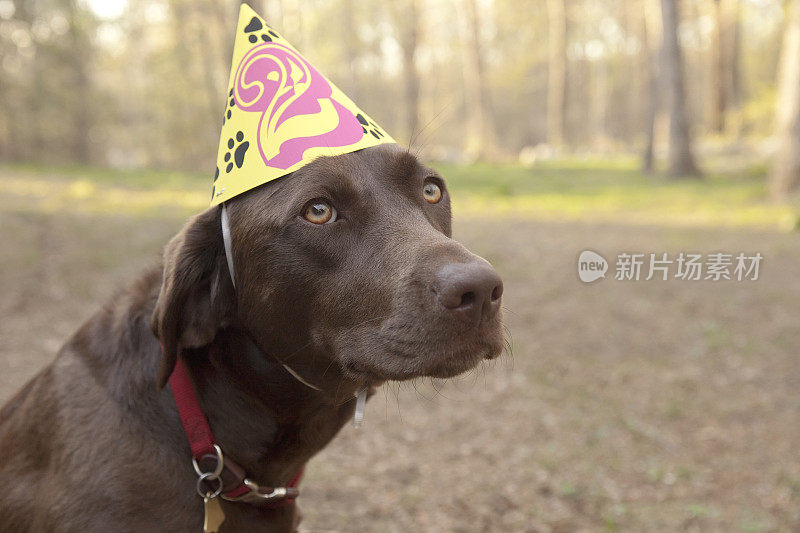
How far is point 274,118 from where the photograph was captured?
2398 millimetres

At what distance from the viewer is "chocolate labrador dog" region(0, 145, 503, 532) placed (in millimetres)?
2133

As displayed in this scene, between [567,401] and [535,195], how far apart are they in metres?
9.39

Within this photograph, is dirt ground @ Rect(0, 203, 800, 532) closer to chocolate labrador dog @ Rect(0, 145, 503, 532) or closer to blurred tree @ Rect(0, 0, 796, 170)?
chocolate labrador dog @ Rect(0, 145, 503, 532)

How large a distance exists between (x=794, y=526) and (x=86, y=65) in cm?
2234

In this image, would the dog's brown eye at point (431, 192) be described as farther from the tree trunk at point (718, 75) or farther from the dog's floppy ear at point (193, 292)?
the tree trunk at point (718, 75)

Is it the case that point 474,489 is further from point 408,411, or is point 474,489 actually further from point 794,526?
point 794,526

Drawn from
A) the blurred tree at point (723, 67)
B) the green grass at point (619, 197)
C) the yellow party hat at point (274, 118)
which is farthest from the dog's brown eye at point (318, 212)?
the blurred tree at point (723, 67)

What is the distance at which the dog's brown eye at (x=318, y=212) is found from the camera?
2232 mm

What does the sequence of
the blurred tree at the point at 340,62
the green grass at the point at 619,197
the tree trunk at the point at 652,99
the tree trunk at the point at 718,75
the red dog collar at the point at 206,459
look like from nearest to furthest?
the red dog collar at the point at 206,459
the green grass at the point at 619,197
the tree trunk at the point at 652,99
the blurred tree at the point at 340,62
the tree trunk at the point at 718,75

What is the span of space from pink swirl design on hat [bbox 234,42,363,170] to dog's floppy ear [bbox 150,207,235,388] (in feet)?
1.09

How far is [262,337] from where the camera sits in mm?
2316

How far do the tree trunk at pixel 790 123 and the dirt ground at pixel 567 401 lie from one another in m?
3.17

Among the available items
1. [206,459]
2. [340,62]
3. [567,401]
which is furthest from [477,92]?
[206,459]

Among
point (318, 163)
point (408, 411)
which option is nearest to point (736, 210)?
point (408, 411)
